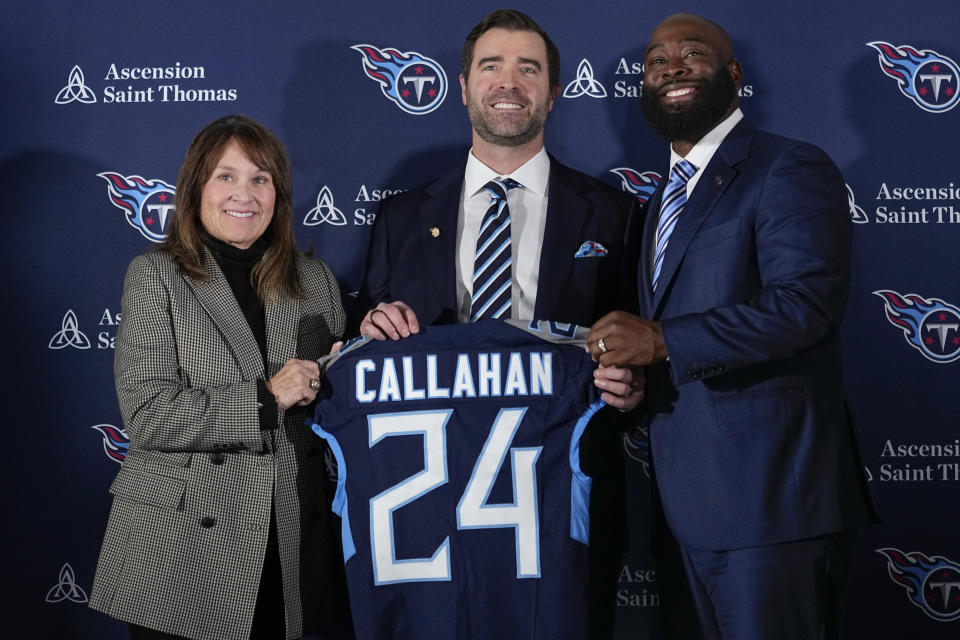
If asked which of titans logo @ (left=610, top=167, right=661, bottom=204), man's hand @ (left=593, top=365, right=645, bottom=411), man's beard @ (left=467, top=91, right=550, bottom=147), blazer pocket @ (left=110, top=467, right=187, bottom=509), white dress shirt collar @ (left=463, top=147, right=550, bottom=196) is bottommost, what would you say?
blazer pocket @ (left=110, top=467, right=187, bottom=509)

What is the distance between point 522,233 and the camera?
242 cm

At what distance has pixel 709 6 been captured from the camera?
301 cm

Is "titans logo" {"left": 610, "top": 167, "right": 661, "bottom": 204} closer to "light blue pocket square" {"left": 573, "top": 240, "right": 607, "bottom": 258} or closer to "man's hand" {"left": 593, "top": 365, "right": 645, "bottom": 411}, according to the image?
"light blue pocket square" {"left": 573, "top": 240, "right": 607, "bottom": 258}

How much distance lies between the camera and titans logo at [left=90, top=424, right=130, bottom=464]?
306 centimetres

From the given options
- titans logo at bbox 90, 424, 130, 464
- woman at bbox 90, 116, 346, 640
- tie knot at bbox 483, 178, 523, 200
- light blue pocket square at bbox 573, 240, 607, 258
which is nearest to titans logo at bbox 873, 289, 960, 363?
light blue pocket square at bbox 573, 240, 607, 258

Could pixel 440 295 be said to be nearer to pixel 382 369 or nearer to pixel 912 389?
pixel 382 369

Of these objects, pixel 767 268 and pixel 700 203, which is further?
pixel 700 203

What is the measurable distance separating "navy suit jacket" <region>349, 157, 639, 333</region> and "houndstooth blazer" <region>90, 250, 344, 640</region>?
38 cm

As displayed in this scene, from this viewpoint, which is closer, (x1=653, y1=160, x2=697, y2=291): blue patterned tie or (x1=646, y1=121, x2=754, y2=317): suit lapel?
(x1=646, y1=121, x2=754, y2=317): suit lapel

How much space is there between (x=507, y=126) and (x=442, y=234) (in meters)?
0.35

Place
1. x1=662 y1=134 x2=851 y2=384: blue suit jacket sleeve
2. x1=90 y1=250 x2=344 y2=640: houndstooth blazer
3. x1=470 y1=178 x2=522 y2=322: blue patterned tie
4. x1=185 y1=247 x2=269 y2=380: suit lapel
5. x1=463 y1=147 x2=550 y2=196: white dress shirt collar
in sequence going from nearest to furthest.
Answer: x1=662 y1=134 x2=851 y2=384: blue suit jacket sleeve, x1=90 y1=250 x2=344 y2=640: houndstooth blazer, x1=185 y1=247 x2=269 y2=380: suit lapel, x1=470 y1=178 x2=522 y2=322: blue patterned tie, x1=463 y1=147 x2=550 y2=196: white dress shirt collar

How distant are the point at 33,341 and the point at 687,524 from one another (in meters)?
2.39

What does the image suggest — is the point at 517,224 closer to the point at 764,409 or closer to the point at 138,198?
the point at 764,409

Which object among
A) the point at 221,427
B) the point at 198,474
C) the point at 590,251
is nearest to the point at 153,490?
the point at 198,474
